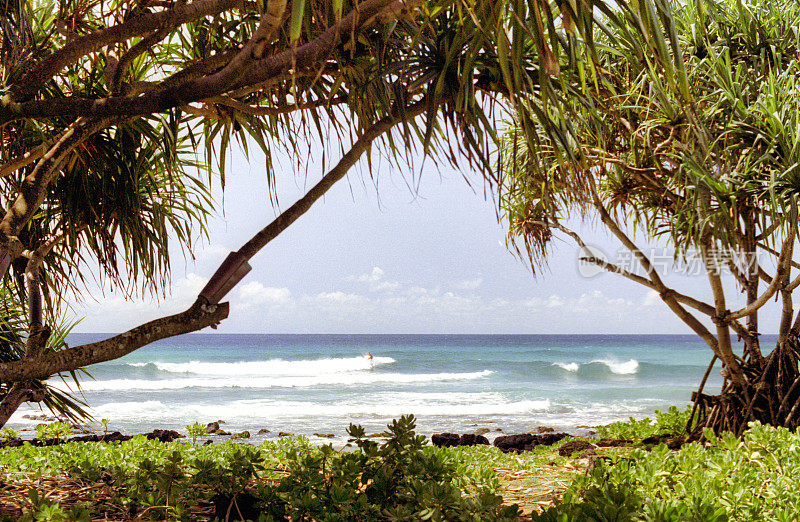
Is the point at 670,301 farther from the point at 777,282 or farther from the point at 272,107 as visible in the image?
the point at 272,107

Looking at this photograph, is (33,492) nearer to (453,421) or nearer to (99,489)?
(99,489)

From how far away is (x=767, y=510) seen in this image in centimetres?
158

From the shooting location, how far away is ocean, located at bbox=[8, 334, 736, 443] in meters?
11.5

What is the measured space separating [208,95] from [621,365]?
2370 centimetres

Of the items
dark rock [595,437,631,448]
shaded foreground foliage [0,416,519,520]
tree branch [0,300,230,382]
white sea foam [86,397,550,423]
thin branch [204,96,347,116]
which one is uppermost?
thin branch [204,96,347,116]

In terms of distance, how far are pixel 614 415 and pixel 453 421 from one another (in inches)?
129

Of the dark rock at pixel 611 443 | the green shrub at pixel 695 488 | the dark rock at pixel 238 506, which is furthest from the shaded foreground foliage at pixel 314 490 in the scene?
the dark rock at pixel 611 443

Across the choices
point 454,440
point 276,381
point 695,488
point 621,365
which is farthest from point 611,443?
point 621,365

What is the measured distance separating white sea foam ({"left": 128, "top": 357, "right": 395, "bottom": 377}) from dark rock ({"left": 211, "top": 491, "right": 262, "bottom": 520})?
1958 centimetres

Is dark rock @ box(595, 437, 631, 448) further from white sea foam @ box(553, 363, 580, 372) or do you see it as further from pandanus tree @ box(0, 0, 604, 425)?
A: white sea foam @ box(553, 363, 580, 372)

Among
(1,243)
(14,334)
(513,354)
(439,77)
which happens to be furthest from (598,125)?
(513,354)

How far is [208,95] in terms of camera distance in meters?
1.26

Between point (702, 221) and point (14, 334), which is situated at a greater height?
point (702, 221)

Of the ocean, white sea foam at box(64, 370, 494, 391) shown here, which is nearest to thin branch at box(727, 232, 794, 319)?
the ocean
